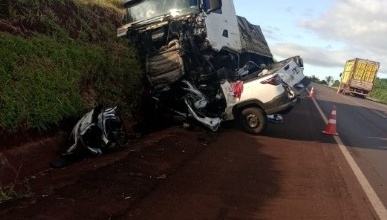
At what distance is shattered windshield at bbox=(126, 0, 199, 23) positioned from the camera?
1183 cm

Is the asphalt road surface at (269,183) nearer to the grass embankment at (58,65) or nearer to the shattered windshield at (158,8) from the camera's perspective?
the grass embankment at (58,65)

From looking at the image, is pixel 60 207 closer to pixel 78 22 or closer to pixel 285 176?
pixel 285 176

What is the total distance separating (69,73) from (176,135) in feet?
8.09

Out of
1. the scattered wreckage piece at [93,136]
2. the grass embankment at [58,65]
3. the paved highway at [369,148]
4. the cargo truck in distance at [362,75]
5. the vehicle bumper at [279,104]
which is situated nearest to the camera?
the grass embankment at [58,65]

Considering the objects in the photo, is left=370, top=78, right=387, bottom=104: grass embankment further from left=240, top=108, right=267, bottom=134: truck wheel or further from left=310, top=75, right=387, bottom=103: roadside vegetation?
left=240, top=108, right=267, bottom=134: truck wheel

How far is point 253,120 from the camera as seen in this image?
10.8m

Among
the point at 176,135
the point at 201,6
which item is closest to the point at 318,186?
the point at 176,135

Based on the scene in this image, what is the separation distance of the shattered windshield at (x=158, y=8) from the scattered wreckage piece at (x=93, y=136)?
4735 millimetres

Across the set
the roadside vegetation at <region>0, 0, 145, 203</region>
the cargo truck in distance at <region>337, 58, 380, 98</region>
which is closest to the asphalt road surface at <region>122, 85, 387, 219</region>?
the roadside vegetation at <region>0, 0, 145, 203</region>

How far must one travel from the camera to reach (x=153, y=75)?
36.6ft

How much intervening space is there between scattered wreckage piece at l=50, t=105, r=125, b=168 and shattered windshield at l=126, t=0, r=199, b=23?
15.5 ft

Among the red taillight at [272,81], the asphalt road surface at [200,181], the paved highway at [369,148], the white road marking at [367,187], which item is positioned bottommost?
the asphalt road surface at [200,181]

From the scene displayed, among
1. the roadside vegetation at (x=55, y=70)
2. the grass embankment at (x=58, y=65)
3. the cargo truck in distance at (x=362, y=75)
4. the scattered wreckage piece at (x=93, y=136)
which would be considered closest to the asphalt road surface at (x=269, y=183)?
the scattered wreckage piece at (x=93, y=136)

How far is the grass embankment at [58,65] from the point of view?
279 inches
